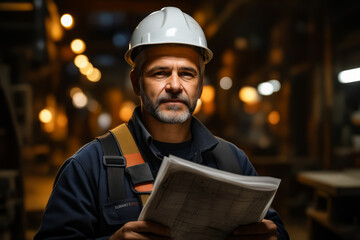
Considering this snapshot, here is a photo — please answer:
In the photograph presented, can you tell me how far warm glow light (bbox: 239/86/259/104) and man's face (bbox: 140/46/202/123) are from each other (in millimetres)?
8707

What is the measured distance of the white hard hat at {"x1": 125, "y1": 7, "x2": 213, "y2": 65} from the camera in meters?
1.94

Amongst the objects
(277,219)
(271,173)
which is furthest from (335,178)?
(271,173)

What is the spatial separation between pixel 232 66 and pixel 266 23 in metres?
2.20

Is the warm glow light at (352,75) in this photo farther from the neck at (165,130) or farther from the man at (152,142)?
the neck at (165,130)

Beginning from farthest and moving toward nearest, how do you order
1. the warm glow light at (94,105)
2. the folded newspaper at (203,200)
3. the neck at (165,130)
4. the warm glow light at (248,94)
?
the warm glow light at (94,105) < the warm glow light at (248,94) < the neck at (165,130) < the folded newspaper at (203,200)

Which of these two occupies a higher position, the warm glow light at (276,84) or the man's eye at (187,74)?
the warm glow light at (276,84)

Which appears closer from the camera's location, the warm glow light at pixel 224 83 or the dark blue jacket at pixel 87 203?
the dark blue jacket at pixel 87 203

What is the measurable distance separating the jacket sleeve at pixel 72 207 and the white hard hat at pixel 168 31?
2.29 ft

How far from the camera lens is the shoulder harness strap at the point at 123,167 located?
1696 millimetres

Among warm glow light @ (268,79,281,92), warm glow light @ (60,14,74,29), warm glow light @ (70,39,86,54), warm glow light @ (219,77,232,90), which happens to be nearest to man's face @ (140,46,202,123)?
warm glow light @ (60,14,74,29)

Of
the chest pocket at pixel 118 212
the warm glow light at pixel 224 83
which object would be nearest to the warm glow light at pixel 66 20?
the chest pocket at pixel 118 212

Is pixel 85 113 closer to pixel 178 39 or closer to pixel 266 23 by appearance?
pixel 266 23

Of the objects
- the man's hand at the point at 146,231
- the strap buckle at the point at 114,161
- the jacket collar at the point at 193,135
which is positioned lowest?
the man's hand at the point at 146,231

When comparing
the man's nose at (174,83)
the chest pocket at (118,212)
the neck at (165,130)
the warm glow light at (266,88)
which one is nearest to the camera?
the chest pocket at (118,212)
